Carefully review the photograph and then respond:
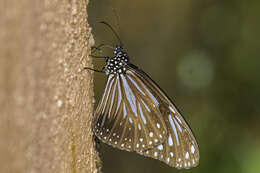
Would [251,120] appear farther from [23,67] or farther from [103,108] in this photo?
[23,67]

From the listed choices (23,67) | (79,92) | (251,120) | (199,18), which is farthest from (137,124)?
(199,18)

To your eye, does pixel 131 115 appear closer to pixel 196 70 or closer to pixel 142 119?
pixel 142 119

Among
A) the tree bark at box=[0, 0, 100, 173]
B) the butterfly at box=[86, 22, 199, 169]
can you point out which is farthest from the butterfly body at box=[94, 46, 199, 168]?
the tree bark at box=[0, 0, 100, 173]

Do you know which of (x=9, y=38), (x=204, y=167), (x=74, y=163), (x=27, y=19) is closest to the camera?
(x=9, y=38)

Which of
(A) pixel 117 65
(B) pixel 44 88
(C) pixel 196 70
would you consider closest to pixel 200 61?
(C) pixel 196 70

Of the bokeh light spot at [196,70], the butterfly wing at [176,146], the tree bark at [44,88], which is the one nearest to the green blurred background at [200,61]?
the bokeh light spot at [196,70]

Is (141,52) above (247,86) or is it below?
above

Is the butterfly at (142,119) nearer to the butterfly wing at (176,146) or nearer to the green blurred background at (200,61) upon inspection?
the butterfly wing at (176,146)
